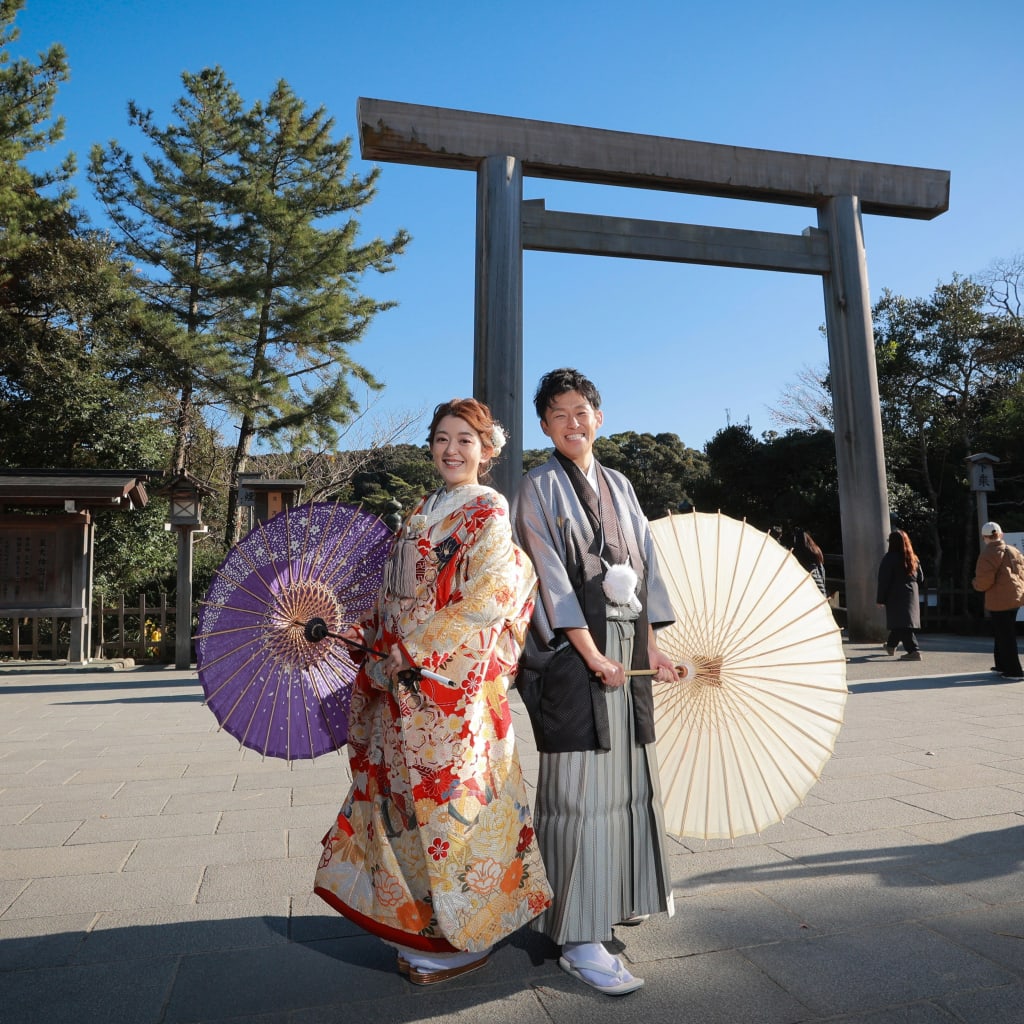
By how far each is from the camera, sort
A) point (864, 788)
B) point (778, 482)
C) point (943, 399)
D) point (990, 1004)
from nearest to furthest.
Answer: point (990, 1004), point (864, 788), point (943, 399), point (778, 482)

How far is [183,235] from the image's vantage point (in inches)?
744

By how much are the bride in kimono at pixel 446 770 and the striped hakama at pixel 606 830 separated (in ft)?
0.25

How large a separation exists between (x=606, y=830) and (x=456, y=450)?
1165mm

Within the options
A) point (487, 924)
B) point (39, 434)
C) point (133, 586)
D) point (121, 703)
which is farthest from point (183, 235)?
point (487, 924)

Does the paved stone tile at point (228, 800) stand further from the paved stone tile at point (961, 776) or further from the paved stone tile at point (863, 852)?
the paved stone tile at point (961, 776)

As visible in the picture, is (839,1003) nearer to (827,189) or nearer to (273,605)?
(273,605)

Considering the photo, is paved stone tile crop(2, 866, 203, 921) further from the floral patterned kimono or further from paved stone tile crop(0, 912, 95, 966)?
the floral patterned kimono

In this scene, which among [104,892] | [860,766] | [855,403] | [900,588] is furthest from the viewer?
[855,403]

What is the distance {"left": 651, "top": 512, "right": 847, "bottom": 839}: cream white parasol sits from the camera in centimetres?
260

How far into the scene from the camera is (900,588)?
360 inches

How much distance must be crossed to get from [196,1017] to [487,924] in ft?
2.49

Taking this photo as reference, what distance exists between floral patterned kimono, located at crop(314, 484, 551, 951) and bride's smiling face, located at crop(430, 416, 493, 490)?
0.08 meters

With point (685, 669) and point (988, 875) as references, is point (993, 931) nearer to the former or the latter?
point (988, 875)

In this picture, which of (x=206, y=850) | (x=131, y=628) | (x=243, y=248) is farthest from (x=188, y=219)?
(x=206, y=850)
